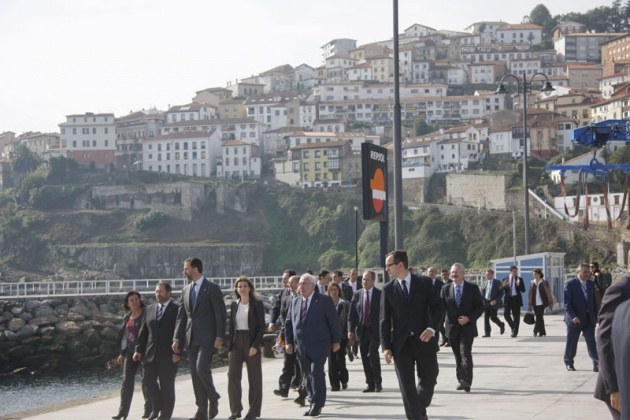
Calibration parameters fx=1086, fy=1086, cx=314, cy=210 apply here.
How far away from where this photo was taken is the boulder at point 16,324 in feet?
153

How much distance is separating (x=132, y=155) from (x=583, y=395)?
14182cm

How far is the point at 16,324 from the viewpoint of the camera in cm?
4722

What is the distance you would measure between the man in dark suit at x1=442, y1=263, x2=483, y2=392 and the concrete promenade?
45 cm

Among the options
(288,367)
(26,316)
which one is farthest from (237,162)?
(288,367)

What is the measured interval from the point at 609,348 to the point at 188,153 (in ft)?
459

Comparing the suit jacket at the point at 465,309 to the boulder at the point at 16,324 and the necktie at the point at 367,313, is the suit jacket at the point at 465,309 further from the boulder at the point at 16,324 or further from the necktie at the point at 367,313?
the boulder at the point at 16,324

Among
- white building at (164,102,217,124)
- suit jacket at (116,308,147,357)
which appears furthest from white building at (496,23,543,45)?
suit jacket at (116,308,147,357)

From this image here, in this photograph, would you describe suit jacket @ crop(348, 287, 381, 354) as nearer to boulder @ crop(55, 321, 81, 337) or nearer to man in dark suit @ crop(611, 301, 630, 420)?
man in dark suit @ crop(611, 301, 630, 420)

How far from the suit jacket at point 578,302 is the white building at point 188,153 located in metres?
130

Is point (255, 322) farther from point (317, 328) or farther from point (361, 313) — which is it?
point (361, 313)

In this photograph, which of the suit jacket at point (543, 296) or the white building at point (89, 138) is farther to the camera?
the white building at point (89, 138)

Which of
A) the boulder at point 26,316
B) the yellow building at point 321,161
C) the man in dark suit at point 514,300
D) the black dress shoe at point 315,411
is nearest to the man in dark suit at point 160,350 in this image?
the black dress shoe at point 315,411

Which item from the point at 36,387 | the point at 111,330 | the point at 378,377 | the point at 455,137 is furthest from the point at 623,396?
the point at 455,137

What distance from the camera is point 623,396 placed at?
506 centimetres
